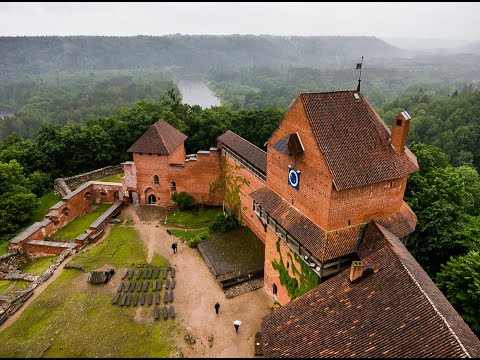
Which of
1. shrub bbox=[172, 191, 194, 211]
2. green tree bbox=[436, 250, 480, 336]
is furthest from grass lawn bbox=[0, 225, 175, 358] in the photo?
green tree bbox=[436, 250, 480, 336]

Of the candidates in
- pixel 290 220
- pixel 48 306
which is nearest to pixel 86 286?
pixel 48 306

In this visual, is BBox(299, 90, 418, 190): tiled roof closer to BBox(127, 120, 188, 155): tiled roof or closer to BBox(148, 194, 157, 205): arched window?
BBox(127, 120, 188, 155): tiled roof

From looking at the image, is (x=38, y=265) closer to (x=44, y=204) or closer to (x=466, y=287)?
(x=44, y=204)

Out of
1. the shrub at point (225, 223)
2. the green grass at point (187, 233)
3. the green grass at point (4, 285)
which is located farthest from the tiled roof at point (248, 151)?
the green grass at point (4, 285)

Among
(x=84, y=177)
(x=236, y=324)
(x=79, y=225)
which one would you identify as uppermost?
(x=236, y=324)

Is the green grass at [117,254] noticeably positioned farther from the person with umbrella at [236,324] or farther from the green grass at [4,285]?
the person with umbrella at [236,324]

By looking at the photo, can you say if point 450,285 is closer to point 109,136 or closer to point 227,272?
point 227,272

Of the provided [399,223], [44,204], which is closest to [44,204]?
[44,204]
